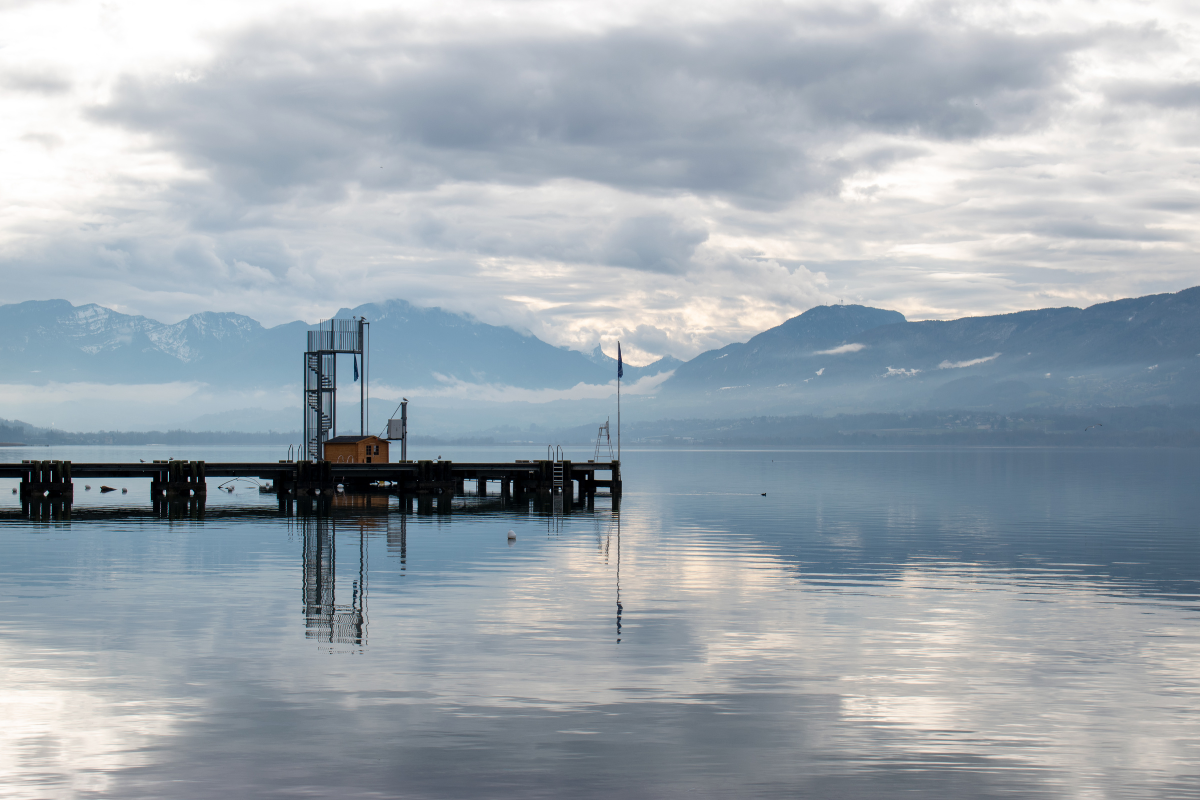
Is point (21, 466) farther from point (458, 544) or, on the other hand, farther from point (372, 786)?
point (372, 786)

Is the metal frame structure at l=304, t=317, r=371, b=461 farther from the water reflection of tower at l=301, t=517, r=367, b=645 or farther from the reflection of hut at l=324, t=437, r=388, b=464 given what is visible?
the water reflection of tower at l=301, t=517, r=367, b=645

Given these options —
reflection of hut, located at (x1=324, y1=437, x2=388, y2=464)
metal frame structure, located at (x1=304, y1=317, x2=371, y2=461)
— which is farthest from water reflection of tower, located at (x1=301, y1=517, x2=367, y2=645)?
metal frame structure, located at (x1=304, y1=317, x2=371, y2=461)

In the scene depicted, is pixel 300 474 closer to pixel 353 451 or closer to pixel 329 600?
pixel 353 451

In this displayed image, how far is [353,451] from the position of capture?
297ft

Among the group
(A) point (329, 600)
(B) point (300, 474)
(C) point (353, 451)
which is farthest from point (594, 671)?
(C) point (353, 451)

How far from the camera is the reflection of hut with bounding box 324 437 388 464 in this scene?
90.1 m

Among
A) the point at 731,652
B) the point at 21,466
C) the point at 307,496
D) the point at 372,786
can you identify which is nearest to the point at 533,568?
the point at 731,652

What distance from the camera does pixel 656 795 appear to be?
15.5 metres

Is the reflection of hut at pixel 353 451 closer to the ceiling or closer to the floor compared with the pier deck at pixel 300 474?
closer to the ceiling

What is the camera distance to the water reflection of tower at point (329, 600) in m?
27.7

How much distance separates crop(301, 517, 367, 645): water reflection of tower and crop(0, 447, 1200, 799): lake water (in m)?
0.17

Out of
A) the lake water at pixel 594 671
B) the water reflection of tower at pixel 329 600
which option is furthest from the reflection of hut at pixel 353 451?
the lake water at pixel 594 671

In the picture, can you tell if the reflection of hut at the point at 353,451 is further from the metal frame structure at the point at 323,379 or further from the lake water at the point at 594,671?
the lake water at the point at 594,671

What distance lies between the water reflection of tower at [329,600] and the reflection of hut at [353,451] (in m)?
37.9
